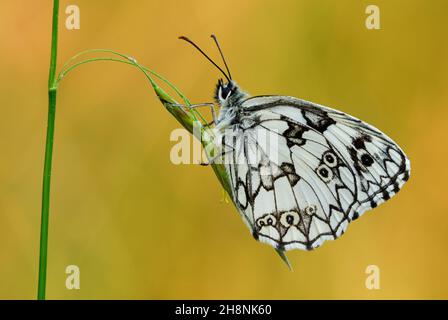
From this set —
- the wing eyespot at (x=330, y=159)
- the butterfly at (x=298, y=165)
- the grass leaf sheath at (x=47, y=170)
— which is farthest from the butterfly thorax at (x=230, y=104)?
the grass leaf sheath at (x=47, y=170)

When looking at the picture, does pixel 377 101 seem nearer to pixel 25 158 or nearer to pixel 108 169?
pixel 108 169

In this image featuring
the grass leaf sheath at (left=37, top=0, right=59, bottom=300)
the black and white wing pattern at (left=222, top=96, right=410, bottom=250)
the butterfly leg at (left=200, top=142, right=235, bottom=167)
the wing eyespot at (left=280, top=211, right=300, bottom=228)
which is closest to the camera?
the grass leaf sheath at (left=37, top=0, right=59, bottom=300)

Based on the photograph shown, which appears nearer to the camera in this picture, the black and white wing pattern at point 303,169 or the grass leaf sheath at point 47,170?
the grass leaf sheath at point 47,170

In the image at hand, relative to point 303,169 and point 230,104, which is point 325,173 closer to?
point 303,169

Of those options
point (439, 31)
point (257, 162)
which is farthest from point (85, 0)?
point (439, 31)

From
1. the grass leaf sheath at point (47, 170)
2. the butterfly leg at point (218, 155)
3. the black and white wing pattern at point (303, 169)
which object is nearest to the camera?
the grass leaf sheath at point (47, 170)

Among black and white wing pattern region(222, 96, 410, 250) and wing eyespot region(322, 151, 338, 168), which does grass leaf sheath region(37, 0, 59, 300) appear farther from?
wing eyespot region(322, 151, 338, 168)

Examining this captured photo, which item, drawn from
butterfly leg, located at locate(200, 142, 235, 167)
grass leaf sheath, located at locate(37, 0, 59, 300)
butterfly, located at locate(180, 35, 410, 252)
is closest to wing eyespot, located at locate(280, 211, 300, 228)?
butterfly, located at locate(180, 35, 410, 252)

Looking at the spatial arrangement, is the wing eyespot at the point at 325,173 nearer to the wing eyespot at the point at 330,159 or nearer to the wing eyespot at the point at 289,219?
the wing eyespot at the point at 330,159
